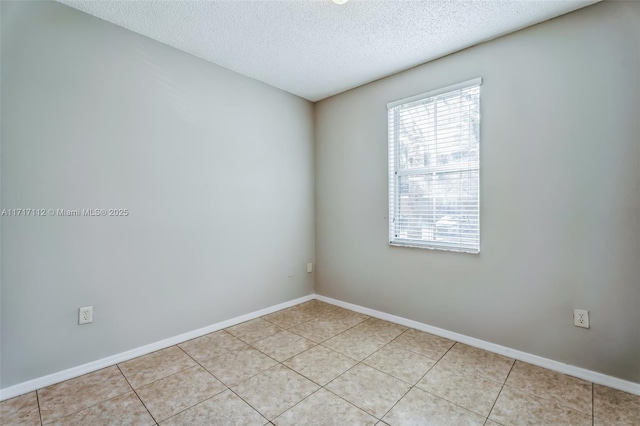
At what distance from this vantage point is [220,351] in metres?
2.43

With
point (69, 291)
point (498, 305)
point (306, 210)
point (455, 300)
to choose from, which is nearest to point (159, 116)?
point (69, 291)

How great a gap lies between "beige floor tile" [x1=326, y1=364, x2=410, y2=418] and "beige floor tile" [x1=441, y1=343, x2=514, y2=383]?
536 mm

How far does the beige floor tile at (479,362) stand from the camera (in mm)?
2072

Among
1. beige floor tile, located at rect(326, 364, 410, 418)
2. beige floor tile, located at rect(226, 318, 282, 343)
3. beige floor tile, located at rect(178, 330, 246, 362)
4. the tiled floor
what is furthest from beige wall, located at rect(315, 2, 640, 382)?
beige floor tile, located at rect(178, 330, 246, 362)

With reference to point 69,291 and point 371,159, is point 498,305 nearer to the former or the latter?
point 371,159

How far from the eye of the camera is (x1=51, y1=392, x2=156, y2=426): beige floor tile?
1.61m

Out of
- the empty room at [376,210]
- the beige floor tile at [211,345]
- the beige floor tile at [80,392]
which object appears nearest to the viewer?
the beige floor tile at [80,392]

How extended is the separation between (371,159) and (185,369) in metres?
2.52

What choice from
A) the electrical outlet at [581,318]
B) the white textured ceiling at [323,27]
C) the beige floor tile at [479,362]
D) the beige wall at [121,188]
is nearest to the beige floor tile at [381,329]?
the beige floor tile at [479,362]

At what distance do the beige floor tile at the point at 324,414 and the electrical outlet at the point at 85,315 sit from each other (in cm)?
152

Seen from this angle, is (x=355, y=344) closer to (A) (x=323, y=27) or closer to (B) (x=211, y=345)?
(B) (x=211, y=345)

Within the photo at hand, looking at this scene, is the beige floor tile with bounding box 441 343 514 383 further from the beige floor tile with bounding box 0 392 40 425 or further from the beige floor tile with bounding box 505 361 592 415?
the beige floor tile with bounding box 0 392 40 425

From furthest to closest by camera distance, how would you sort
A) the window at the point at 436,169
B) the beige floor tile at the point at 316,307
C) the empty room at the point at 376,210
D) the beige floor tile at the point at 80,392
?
the beige floor tile at the point at 316,307 → the window at the point at 436,169 → the empty room at the point at 376,210 → the beige floor tile at the point at 80,392

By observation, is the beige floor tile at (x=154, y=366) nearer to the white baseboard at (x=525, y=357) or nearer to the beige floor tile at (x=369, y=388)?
the beige floor tile at (x=369, y=388)
